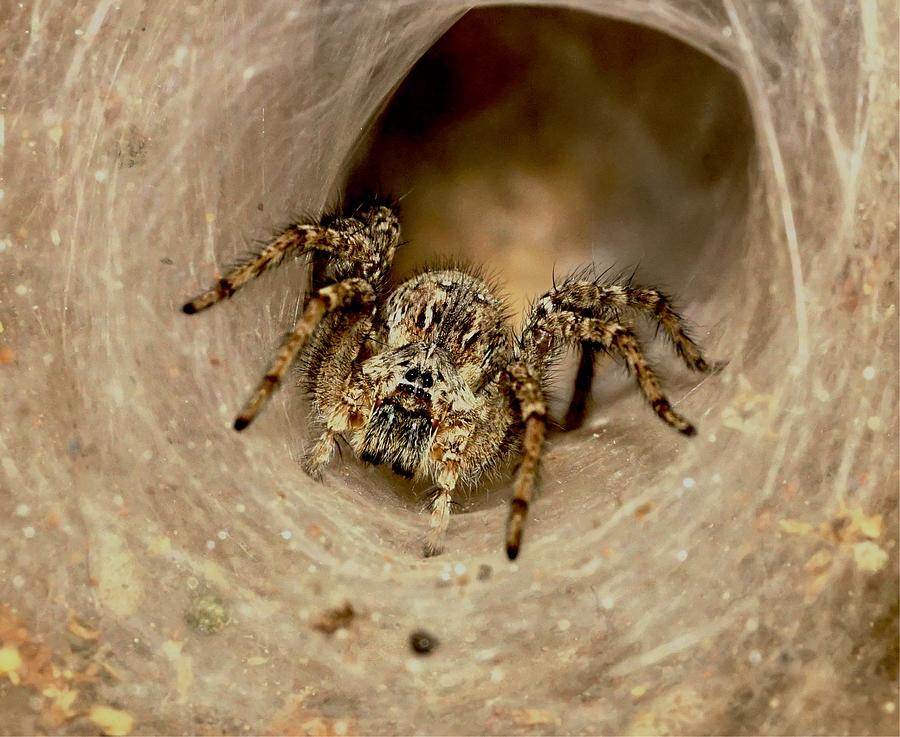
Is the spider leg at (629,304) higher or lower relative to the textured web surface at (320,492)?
higher

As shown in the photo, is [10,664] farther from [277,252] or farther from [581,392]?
[581,392]

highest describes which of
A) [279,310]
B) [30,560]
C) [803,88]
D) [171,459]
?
[803,88]

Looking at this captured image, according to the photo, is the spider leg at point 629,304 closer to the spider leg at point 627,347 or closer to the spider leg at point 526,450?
the spider leg at point 627,347

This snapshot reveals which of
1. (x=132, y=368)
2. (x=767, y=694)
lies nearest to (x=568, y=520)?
(x=767, y=694)

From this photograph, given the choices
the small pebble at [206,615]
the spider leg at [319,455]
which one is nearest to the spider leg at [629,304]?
the spider leg at [319,455]

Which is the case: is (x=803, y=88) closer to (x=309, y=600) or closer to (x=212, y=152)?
(x=212, y=152)

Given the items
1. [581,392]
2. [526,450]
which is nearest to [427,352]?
[526,450]

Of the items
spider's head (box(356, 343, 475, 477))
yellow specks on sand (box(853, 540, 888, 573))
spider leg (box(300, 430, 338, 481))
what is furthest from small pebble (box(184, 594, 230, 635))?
yellow specks on sand (box(853, 540, 888, 573))
